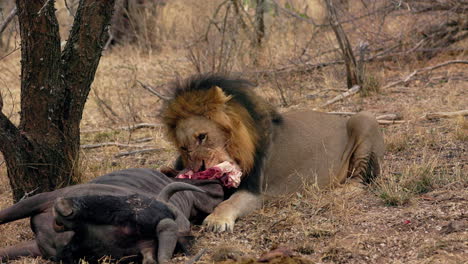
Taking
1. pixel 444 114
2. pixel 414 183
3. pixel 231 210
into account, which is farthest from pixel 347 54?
pixel 231 210

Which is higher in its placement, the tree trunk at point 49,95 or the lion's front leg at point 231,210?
the tree trunk at point 49,95

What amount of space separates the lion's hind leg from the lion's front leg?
3.99 feet

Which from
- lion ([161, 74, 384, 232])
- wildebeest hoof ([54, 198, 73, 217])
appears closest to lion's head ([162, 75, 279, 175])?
lion ([161, 74, 384, 232])

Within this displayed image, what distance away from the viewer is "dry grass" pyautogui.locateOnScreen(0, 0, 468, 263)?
430 centimetres

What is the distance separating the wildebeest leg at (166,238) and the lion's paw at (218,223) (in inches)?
39.4

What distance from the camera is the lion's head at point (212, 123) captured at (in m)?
5.33

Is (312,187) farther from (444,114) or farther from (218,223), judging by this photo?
(444,114)

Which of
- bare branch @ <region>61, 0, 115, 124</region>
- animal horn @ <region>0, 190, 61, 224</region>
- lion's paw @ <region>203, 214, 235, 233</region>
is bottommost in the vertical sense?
lion's paw @ <region>203, 214, 235, 233</region>

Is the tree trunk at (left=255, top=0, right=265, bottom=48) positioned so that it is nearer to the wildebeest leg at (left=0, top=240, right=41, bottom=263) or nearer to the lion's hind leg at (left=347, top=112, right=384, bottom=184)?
the lion's hind leg at (left=347, top=112, right=384, bottom=184)

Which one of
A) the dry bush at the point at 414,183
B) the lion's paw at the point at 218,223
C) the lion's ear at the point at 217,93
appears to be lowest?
the lion's paw at the point at 218,223

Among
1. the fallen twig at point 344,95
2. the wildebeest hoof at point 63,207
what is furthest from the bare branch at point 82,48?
the fallen twig at point 344,95

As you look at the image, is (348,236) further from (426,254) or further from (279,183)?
(279,183)

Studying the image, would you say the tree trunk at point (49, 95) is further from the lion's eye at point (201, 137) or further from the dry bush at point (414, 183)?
the dry bush at point (414, 183)

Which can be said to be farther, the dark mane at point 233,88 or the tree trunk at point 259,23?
the tree trunk at point 259,23
